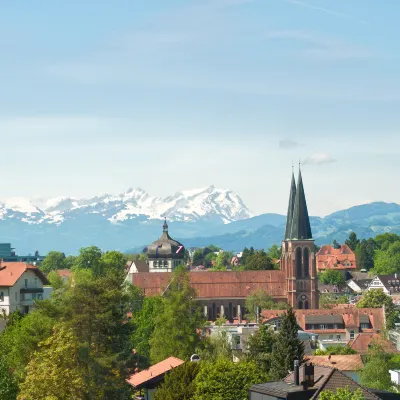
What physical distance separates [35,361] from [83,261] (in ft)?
423

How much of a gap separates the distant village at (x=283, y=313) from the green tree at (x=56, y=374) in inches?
314

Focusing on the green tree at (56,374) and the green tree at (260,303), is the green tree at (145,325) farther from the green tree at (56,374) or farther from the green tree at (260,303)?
the green tree at (260,303)

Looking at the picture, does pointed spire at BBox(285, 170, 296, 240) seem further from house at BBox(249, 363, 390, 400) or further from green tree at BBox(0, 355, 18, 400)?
house at BBox(249, 363, 390, 400)

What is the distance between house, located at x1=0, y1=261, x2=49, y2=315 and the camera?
90250 mm

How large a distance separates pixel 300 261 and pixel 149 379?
9543cm

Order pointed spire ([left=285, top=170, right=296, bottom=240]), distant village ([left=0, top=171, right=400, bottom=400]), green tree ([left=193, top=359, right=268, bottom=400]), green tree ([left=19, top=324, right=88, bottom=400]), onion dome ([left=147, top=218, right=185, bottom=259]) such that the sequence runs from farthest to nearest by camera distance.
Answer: onion dome ([left=147, top=218, right=185, bottom=259]), pointed spire ([left=285, top=170, right=296, bottom=240]), green tree ([left=193, top=359, right=268, bottom=400]), green tree ([left=19, top=324, right=88, bottom=400]), distant village ([left=0, top=171, right=400, bottom=400])

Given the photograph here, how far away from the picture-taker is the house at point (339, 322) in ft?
410

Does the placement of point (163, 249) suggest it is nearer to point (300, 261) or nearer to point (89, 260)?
point (89, 260)

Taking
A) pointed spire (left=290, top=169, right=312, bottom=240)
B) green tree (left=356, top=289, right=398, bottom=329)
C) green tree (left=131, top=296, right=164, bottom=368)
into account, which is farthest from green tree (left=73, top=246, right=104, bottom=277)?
green tree (left=131, top=296, right=164, bottom=368)

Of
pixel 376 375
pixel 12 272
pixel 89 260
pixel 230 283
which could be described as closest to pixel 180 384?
pixel 376 375

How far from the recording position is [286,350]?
67.3 meters

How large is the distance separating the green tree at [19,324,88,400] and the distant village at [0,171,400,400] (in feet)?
26.2

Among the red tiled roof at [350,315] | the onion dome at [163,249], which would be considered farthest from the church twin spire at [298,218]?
the red tiled roof at [350,315]

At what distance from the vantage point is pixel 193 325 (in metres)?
88.2
